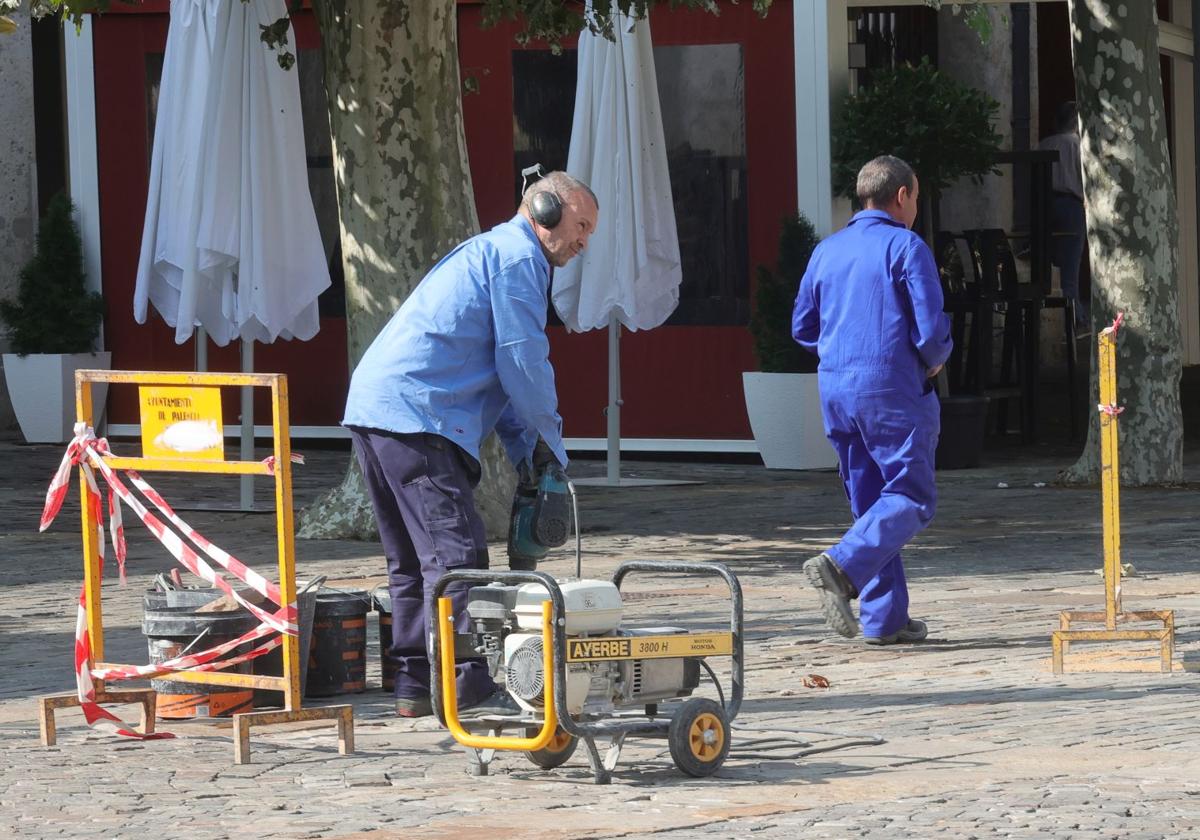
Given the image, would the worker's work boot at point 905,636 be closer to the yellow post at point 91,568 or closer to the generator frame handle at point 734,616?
the generator frame handle at point 734,616

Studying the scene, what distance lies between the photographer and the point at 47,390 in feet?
57.7

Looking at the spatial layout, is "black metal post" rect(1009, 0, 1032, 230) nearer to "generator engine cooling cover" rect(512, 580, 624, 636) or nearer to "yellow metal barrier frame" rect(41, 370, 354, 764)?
"yellow metal barrier frame" rect(41, 370, 354, 764)

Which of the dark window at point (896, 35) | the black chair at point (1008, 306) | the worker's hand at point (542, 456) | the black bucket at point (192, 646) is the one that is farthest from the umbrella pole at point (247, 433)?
the dark window at point (896, 35)

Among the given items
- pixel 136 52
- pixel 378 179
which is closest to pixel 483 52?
pixel 136 52

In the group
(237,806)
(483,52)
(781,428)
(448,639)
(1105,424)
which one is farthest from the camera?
(483,52)

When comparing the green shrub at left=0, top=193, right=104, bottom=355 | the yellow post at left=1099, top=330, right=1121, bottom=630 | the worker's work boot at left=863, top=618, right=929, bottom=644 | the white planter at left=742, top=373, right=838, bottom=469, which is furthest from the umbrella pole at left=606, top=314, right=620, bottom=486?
the yellow post at left=1099, top=330, right=1121, bottom=630

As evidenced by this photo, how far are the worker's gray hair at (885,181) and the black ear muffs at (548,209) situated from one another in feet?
7.68

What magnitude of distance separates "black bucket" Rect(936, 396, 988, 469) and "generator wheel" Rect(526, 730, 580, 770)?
9.26 metres

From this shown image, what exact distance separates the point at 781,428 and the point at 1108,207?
2739 mm

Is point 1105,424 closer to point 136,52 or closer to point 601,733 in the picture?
point 601,733

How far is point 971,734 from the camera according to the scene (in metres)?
6.85

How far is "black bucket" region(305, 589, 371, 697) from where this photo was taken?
7.76m

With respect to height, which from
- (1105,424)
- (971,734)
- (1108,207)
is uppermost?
(1108,207)

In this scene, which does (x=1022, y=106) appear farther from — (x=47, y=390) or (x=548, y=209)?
(x=548, y=209)
